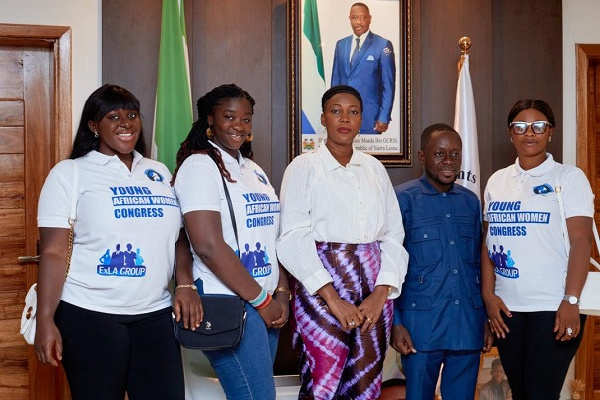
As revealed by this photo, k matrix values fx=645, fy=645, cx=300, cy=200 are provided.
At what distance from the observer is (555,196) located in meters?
2.41

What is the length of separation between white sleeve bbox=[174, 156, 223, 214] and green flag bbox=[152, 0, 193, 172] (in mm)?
1091

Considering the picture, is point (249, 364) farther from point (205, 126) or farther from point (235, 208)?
point (205, 126)

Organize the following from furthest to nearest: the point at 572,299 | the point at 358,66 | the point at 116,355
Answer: the point at 358,66, the point at 572,299, the point at 116,355

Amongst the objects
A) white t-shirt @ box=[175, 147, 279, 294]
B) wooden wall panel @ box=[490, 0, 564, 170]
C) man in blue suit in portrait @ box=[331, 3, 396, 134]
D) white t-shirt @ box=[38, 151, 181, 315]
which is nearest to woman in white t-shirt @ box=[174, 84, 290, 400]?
white t-shirt @ box=[175, 147, 279, 294]

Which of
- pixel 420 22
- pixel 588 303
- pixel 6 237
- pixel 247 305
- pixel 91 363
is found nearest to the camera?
pixel 91 363

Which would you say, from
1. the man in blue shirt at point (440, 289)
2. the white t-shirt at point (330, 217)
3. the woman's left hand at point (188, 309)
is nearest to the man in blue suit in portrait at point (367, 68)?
the man in blue shirt at point (440, 289)

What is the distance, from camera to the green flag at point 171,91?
10.5 feet

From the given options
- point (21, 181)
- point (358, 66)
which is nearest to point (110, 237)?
point (21, 181)

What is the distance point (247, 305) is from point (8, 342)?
1.95m

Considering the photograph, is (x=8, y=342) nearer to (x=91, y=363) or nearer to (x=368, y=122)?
(x=91, y=363)

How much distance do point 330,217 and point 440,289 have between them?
524mm

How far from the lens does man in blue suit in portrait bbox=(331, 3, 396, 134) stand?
11.7 ft

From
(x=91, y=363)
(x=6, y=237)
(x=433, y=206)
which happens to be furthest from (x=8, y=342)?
(x=433, y=206)

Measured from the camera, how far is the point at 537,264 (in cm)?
238
